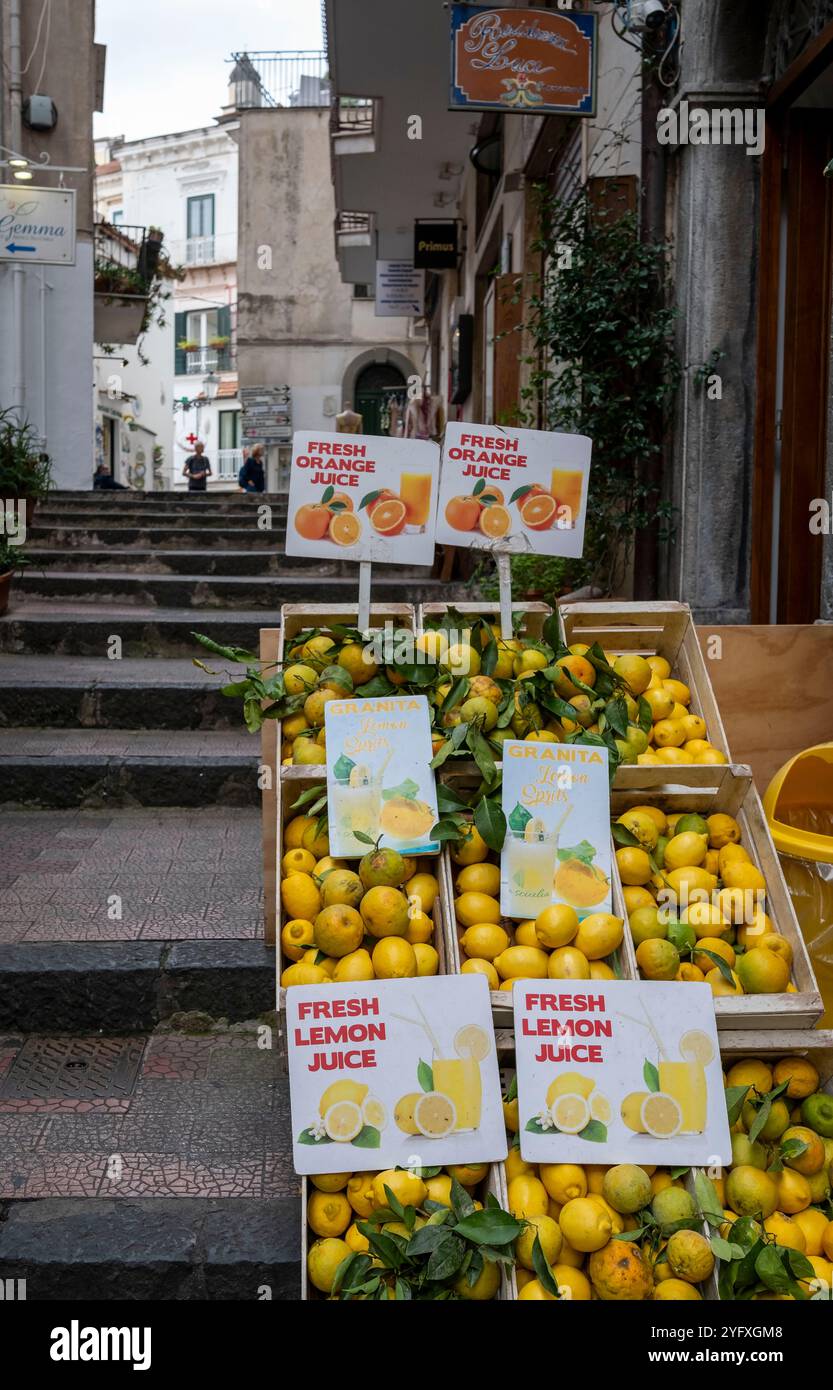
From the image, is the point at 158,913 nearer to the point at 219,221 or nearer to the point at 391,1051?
the point at 391,1051

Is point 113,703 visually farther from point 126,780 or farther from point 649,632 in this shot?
point 649,632

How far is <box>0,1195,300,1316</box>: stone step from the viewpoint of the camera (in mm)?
2244

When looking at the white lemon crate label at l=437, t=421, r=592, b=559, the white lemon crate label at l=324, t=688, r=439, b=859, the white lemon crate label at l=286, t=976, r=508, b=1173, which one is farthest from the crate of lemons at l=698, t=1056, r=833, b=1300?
the white lemon crate label at l=437, t=421, r=592, b=559

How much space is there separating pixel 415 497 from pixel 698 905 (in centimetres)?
107

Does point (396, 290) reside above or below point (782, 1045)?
above

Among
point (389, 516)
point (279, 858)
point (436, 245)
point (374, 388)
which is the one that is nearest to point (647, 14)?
point (389, 516)

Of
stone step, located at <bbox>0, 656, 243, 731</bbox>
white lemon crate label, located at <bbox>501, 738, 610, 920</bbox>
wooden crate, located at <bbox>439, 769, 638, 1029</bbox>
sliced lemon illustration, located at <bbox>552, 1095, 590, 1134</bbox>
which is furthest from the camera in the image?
stone step, located at <bbox>0, 656, 243, 731</bbox>

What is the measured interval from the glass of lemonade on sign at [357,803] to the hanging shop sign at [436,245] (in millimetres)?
12379

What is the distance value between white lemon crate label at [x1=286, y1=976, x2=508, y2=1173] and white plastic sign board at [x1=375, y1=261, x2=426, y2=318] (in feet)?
51.4

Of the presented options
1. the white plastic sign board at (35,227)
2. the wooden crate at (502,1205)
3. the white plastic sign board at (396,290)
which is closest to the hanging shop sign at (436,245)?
the white plastic sign board at (396,290)

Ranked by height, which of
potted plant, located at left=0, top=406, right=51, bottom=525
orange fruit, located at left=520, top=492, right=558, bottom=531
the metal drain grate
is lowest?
the metal drain grate

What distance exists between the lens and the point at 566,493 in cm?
267

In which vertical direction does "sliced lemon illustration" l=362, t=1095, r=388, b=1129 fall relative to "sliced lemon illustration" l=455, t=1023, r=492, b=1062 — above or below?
below

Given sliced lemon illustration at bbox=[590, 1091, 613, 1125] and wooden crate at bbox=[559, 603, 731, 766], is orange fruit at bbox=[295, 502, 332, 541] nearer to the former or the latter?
wooden crate at bbox=[559, 603, 731, 766]
